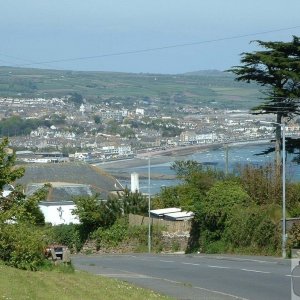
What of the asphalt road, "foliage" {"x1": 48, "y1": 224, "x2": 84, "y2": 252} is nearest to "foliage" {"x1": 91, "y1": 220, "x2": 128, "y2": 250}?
"foliage" {"x1": 48, "y1": 224, "x2": 84, "y2": 252}

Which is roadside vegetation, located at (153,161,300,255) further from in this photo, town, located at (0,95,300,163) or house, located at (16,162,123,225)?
town, located at (0,95,300,163)

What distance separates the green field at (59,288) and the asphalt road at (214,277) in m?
1.53

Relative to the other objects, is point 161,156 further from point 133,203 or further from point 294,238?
point 294,238

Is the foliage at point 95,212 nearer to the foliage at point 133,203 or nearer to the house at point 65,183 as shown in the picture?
the foliage at point 133,203

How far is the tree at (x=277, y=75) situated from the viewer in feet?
179

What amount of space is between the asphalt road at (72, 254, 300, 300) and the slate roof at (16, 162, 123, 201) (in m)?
44.6

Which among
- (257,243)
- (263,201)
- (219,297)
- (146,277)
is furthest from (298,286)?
(263,201)

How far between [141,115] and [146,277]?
149 meters

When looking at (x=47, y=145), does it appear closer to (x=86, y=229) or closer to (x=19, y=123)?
(x=19, y=123)

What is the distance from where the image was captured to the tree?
54.5 metres

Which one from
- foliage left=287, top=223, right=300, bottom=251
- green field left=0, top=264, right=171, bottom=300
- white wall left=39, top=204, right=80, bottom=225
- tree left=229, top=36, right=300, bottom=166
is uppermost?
tree left=229, top=36, right=300, bottom=166

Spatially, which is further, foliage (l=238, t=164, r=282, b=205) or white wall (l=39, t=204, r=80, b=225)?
white wall (l=39, t=204, r=80, b=225)

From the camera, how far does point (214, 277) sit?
29.5 m

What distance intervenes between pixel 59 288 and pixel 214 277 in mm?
9691
